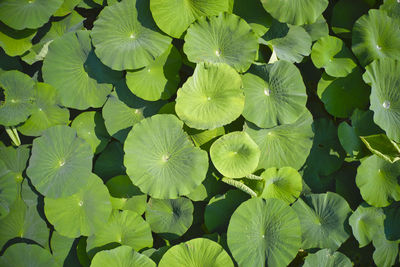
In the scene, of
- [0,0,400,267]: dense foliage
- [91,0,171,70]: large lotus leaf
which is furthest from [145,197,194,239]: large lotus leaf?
[91,0,171,70]: large lotus leaf

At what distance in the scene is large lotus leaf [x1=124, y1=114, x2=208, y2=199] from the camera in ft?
5.73

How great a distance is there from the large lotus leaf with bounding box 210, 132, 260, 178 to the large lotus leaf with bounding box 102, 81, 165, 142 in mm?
467

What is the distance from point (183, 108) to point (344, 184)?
1198mm

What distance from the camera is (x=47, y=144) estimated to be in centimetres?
181

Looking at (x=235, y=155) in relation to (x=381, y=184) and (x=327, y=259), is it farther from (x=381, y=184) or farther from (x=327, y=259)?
(x=381, y=184)

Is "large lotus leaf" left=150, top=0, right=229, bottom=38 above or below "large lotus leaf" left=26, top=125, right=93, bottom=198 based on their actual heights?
above

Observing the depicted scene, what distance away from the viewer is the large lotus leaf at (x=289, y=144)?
196cm

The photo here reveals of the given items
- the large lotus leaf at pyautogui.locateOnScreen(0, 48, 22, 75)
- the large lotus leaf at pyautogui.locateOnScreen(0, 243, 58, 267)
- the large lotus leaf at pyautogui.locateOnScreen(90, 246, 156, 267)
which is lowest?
the large lotus leaf at pyautogui.locateOnScreen(0, 243, 58, 267)

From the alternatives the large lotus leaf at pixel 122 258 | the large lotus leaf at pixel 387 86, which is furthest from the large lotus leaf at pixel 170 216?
the large lotus leaf at pixel 387 86

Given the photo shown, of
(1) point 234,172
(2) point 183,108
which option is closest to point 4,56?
(2) point 183,108

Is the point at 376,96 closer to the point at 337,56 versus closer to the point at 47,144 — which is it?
the point at 337,56

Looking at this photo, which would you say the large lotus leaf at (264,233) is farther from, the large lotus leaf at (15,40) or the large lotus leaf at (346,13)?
the large lotus leaf at (15,40)

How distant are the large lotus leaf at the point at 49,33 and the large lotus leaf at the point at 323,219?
173cm

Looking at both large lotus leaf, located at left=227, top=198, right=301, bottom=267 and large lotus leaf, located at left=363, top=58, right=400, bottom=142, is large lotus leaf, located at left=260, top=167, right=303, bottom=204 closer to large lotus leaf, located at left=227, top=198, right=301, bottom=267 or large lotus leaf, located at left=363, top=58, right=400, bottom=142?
large lotus leaf, located at left=227, top=198, right=301, bottom=267
